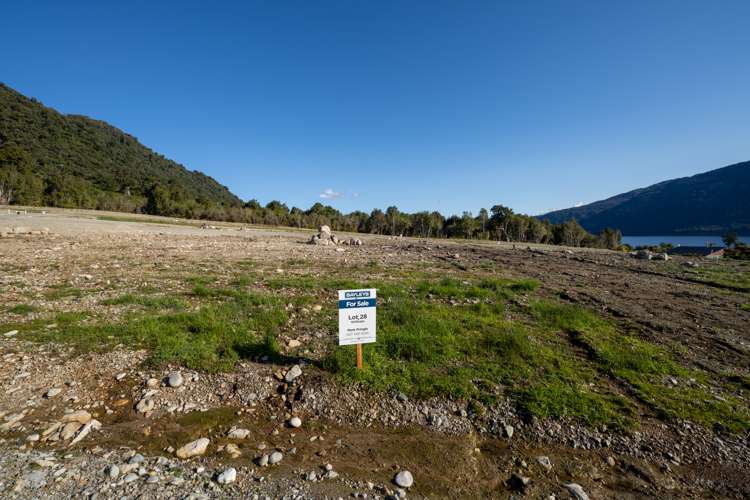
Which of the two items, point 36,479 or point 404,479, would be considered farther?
point 404,479


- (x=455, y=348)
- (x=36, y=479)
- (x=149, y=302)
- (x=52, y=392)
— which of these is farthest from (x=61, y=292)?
(x=455, y=348)

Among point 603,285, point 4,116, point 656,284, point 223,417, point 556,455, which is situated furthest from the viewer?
point 4,116

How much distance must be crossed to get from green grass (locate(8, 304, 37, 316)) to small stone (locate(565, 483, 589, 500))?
37.5 feet

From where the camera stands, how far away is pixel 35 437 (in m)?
3.80

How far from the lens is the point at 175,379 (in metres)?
5.11

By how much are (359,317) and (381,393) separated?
52.2 inches

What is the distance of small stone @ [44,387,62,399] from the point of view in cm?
461

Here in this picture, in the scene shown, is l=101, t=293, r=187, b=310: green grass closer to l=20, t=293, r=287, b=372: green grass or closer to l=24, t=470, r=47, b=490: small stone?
l=20, t=293, r=287, b=372: green grass

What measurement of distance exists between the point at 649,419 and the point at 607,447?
3.90ft

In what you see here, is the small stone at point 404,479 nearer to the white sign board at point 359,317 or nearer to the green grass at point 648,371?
the white sign board at point 359,317

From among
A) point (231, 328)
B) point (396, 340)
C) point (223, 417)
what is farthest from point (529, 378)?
point (231, 328)

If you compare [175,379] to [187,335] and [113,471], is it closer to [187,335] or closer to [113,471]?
[187,335]

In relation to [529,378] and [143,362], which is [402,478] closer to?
[529,378]

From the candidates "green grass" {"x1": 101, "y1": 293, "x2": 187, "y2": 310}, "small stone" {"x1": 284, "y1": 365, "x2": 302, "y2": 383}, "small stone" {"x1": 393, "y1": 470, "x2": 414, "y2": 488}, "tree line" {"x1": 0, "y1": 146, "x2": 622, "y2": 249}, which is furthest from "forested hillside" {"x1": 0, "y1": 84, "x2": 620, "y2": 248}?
"small stone" {"x1": 393, "y1": 470, "x2": 414, "y2": 488}
